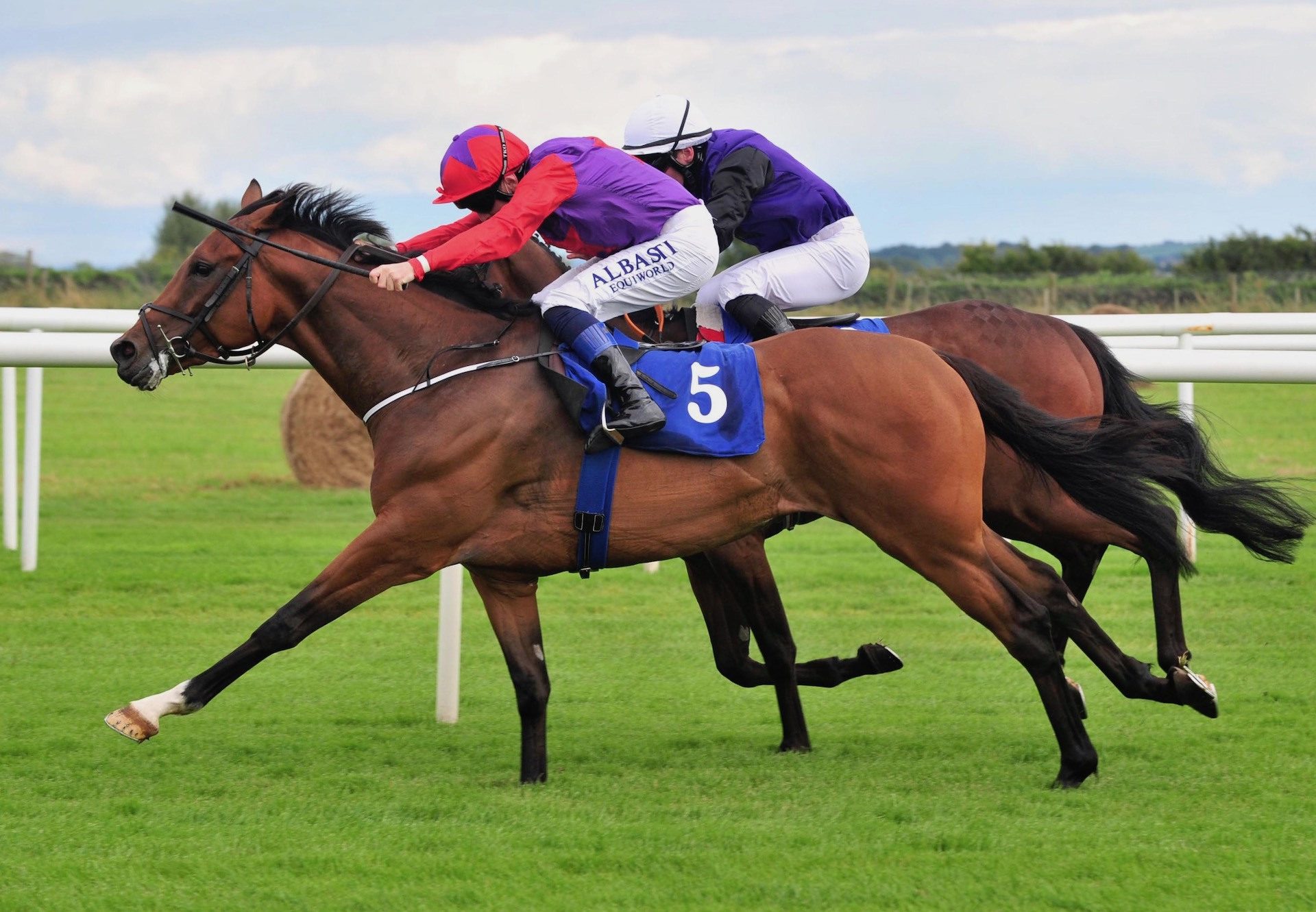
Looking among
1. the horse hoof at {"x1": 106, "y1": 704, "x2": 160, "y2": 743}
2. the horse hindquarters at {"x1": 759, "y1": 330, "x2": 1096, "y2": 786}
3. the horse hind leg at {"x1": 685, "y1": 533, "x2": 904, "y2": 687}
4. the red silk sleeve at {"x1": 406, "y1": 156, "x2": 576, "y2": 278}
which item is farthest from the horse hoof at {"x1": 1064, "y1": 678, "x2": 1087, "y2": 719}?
the horse hoof at {"x1": 106, "y1": 704, "x2": 160, "y2": 743}

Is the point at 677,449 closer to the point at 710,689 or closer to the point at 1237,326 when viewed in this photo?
the point at 710,689

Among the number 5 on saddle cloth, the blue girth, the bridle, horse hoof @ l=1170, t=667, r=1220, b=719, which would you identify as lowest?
horse hoof @ l=1170, t=667, r=1220, b=719

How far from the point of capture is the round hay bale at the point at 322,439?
1112cm

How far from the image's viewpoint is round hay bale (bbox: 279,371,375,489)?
11.1m

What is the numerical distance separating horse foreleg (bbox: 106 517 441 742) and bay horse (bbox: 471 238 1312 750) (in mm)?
1158

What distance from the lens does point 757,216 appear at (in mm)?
5391

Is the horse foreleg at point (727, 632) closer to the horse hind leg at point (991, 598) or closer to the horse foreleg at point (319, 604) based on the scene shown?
the horse hind leg at point (991, 598)

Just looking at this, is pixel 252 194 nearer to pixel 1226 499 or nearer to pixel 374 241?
pixel 374 241

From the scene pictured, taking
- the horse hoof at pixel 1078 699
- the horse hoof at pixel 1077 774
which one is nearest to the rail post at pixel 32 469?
the horse hoof at pixel 1078 699

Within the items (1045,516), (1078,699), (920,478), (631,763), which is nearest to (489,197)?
(920,478)

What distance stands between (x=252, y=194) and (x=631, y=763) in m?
2.15

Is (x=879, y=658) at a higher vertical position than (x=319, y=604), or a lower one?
lower

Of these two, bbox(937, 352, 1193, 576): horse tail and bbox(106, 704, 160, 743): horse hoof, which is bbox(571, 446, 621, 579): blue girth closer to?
bbox(937, 352, 1193, 576): horse tail

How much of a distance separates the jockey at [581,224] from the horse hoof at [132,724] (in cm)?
138
